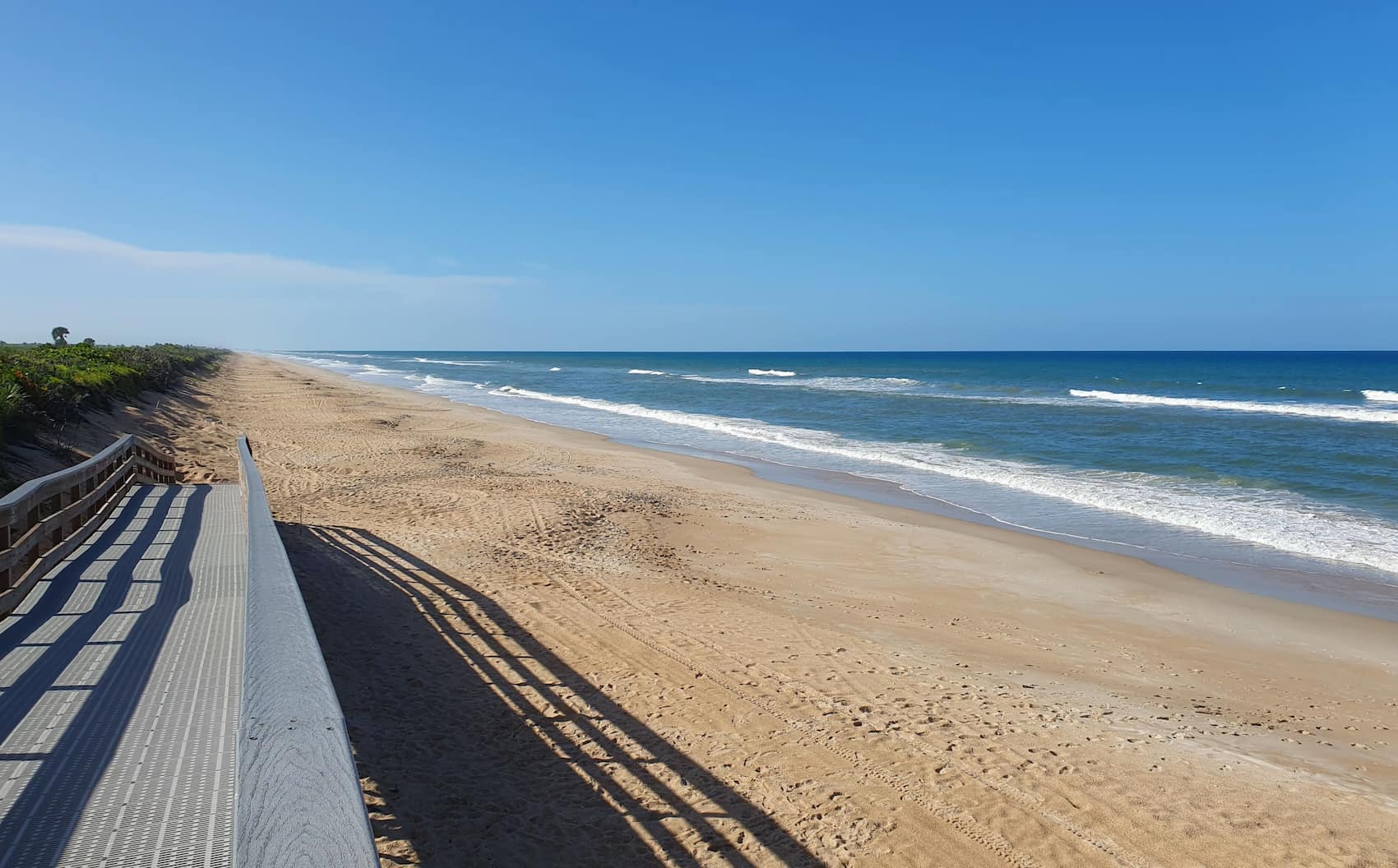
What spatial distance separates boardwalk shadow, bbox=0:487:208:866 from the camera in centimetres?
248

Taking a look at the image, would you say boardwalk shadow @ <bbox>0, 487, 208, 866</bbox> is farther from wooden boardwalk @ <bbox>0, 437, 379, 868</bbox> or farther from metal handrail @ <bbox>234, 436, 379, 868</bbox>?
metal handrail @ <bbox>234, 436, 379, 868</bbox>

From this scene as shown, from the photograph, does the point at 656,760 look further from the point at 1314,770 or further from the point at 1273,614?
the point at 1273,614

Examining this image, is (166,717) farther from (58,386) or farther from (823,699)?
(58,386)

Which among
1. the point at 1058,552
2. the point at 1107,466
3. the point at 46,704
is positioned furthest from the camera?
the point at 1107,466

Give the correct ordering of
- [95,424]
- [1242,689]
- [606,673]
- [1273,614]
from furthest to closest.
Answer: [95,424]
[1273,614]
[1242,689]
[606,673]

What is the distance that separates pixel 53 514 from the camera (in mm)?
6762

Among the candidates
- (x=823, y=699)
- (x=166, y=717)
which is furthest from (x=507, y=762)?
(x=823, y=699)

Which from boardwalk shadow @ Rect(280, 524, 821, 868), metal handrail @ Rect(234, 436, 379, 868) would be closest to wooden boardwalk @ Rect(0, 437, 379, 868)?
metal handrail @ Rect(234, 436, 379, 868)

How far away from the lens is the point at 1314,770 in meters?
5.51

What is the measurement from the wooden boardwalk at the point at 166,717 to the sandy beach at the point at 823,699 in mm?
1226

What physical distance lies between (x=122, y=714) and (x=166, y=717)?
19 centimetres

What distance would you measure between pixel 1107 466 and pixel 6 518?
21438 mm

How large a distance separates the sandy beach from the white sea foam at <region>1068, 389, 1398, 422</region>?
30.6 m

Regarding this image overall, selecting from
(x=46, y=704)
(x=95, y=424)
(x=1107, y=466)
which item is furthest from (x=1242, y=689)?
(x=95, y=424)
